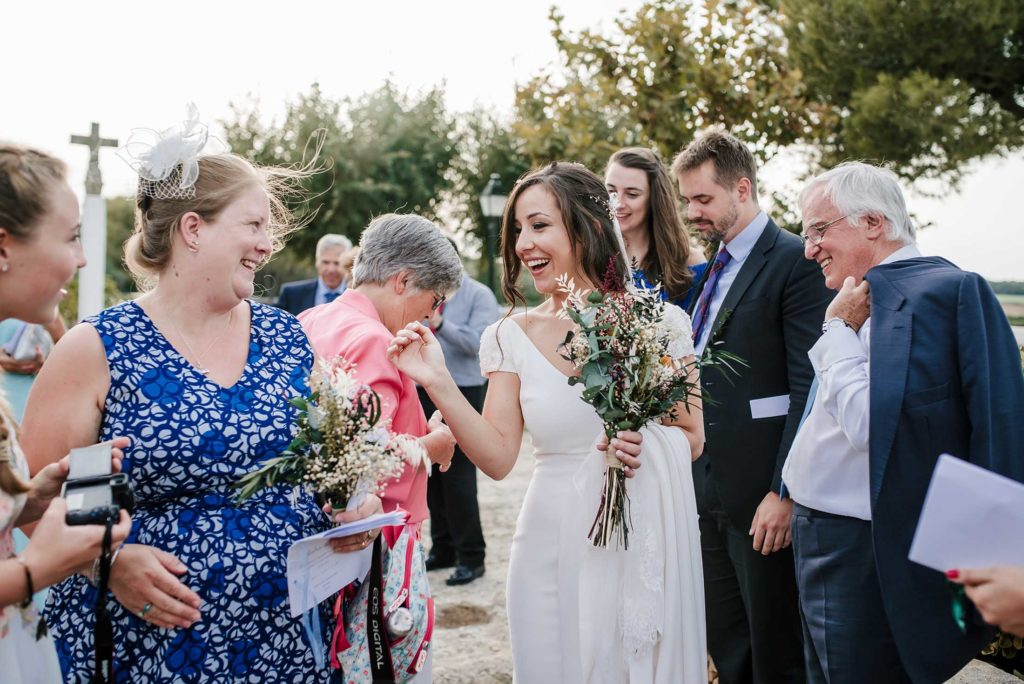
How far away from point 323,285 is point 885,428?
20.4ft

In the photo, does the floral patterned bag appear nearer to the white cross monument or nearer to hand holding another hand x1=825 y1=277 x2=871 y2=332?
hand holding another hand x1=825 y1=277 x2=871 y2=332

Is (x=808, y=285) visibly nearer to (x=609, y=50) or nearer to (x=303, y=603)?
(x=303, y=603)

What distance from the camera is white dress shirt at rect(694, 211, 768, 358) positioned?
388 centimetres

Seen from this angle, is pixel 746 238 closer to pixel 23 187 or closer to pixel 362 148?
pixel 23 187

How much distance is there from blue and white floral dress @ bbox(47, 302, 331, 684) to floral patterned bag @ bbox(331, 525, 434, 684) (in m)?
0.20

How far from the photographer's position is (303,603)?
7.07 feet

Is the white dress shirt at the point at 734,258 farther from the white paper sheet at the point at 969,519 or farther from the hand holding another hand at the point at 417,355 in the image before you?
the white paper sheet at the point at 969,519

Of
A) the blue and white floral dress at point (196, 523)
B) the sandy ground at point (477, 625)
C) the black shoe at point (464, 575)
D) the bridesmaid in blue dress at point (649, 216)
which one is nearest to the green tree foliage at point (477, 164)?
the sandy ground at point (477, 625)

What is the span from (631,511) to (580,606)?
0.38 meters

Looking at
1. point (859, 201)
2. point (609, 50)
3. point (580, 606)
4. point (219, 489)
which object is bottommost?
point (580, 606)

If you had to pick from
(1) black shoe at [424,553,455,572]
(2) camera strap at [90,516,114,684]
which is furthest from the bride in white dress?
(1) black shoe at [424,553,455,572]

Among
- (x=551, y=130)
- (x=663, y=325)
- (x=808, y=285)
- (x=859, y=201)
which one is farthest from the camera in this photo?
(x=551, y=130)

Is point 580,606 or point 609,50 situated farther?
point 609,50

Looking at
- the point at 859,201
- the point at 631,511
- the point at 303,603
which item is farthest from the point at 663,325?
the point at 303,603
